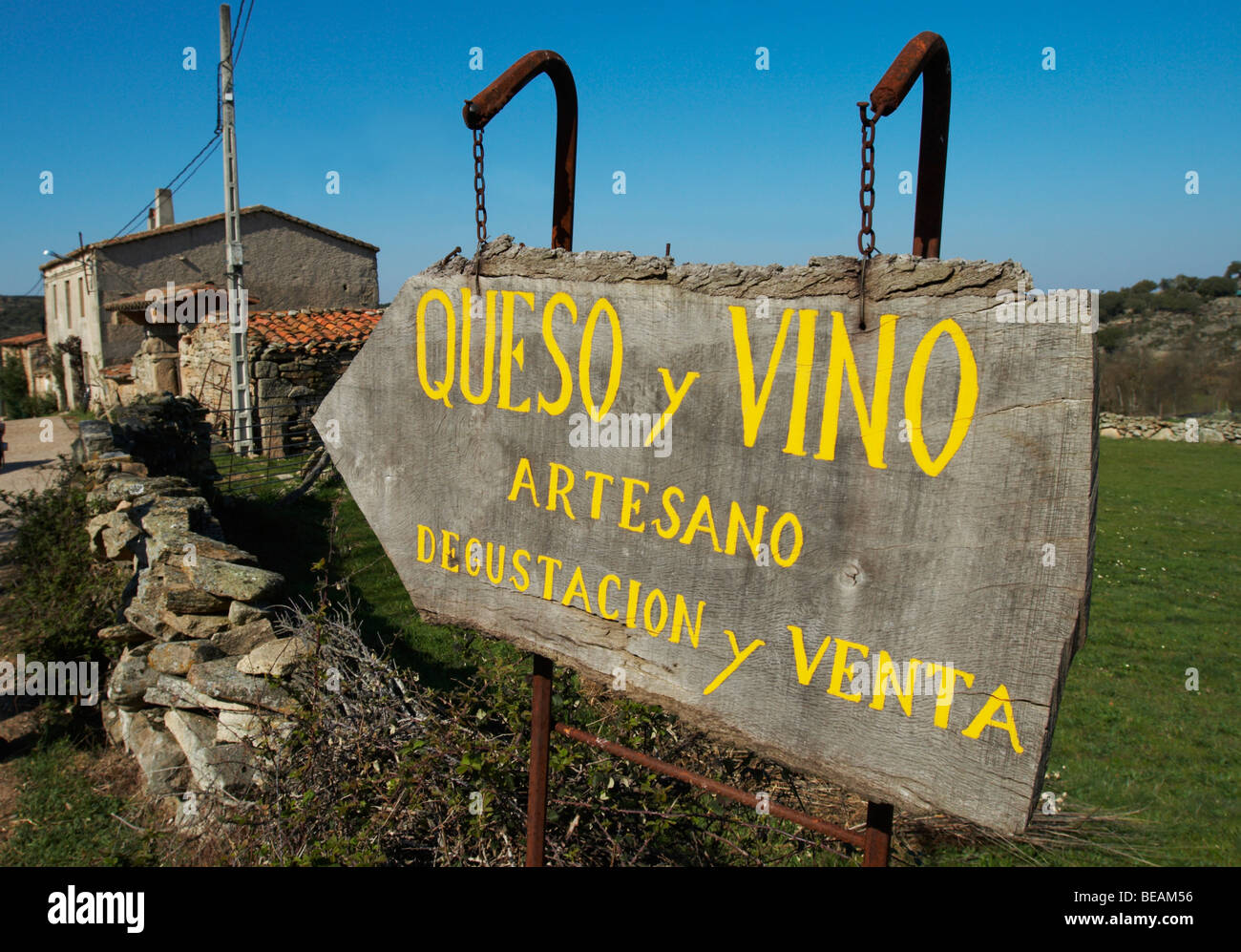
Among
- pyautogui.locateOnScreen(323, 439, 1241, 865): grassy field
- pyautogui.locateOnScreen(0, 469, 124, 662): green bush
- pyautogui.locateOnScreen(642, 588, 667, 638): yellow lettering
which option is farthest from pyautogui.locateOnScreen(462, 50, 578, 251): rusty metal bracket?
pyautogui.locateOnScreen(0, 469, 124, 662): green bush

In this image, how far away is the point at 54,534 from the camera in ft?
22.5

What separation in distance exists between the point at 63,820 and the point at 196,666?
1.06 meters

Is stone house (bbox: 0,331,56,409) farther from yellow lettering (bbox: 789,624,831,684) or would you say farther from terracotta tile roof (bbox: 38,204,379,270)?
yellow lettering (bbox: 789,624,831,684)

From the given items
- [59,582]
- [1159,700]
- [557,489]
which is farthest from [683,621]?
[1159,700]

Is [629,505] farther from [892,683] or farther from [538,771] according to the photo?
[538,771]

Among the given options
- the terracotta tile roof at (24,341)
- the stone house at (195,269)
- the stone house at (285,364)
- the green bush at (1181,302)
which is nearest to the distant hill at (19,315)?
the terracotta tile roof at (24,341)

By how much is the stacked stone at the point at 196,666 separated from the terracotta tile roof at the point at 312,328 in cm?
1016

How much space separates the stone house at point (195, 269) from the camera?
2092cm

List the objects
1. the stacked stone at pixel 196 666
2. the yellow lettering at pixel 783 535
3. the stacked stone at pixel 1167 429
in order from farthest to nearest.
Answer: the stacked stone at pixel 1167 429 < the stacked stone at pixel 196 666 < the yellow lettering at pixel 783 535

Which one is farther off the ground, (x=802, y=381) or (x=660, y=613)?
(x=802, y=381)

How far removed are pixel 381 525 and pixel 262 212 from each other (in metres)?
22.5

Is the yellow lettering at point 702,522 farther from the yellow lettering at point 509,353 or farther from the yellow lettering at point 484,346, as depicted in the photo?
the yellow lettering at point 484,346

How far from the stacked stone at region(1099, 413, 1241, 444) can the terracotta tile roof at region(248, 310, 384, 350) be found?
24.1 meters

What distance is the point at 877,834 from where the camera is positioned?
166 cm
